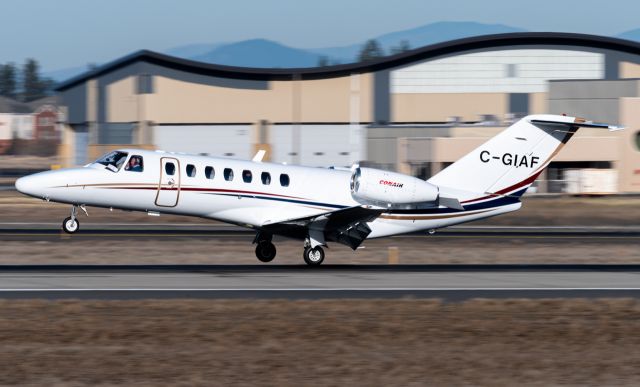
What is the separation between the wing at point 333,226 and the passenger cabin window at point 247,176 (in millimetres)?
1185

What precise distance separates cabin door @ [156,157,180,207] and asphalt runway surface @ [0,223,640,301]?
5.27 ft

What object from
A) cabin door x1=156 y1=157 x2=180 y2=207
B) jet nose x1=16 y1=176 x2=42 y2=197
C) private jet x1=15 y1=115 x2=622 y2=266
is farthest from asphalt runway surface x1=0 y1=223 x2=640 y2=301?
jet nose x1=16 y1=176 x2=42 y2=197

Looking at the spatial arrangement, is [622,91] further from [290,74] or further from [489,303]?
[489,303]

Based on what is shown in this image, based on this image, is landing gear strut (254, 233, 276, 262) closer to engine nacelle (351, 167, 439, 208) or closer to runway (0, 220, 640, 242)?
engine nacelle (351, 167, 439, 208)

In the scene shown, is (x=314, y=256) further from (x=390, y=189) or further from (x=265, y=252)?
(x=390, y=189)

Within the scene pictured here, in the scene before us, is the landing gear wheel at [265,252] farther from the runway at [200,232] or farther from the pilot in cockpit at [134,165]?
the runway at [200,232]

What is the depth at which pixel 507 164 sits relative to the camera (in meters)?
24.2

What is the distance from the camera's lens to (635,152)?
60750mm

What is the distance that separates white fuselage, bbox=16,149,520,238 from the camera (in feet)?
74.6

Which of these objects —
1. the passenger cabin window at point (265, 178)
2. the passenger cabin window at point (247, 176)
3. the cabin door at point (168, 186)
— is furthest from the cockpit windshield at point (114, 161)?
the passenger cabin window at point (265, 178)

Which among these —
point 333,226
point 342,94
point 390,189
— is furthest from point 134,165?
point 342,94

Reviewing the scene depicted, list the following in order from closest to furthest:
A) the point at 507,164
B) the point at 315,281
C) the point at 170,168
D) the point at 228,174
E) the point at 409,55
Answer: the point at 315,281 → the point at 170,168 → the point at 228,174 → the point at 507,164 → the point at 409,55

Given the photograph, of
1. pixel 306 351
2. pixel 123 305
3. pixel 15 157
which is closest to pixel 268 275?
pixel 123 305

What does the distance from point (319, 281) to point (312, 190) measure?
390 centimetres
